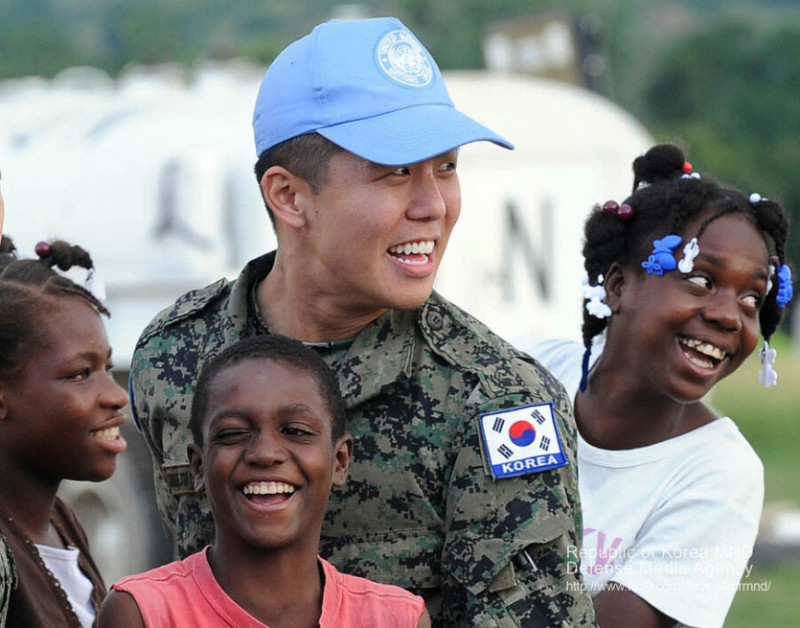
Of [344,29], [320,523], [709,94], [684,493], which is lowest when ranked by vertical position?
[709,94]

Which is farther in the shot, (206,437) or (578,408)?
(578,408)

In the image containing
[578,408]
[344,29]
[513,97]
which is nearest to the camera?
[344,29]

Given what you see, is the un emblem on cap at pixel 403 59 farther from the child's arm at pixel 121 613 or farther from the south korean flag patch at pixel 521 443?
the child's arm at pixel 121 613

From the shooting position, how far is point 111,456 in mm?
3975

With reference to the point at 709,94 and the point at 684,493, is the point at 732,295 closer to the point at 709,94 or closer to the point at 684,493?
the point at 684,493

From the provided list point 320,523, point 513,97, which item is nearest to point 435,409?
point 320,523

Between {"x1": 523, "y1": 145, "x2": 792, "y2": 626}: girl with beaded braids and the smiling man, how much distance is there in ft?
2.76

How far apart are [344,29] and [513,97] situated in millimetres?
7153

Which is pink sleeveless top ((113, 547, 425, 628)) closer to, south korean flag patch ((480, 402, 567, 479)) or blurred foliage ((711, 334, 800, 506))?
south korean flag patch ((480, 402, 567, 479))

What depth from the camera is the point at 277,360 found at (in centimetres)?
321

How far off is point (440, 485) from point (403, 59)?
884 mm

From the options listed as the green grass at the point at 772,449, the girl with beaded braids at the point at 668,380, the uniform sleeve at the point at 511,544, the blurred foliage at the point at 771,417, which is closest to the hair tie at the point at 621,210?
the girl with beaded braids at the point at 668,380

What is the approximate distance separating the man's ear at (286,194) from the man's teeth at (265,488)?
2.11 feet

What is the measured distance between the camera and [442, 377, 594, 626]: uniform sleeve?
10.5 ft
